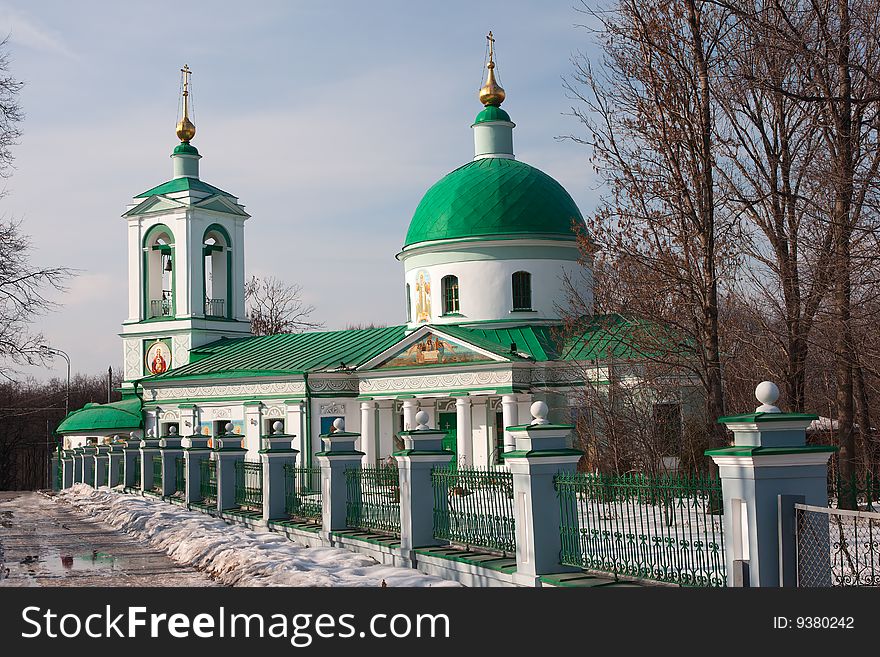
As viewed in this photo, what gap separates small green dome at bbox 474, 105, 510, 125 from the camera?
31297mm

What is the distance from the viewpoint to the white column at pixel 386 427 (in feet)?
93.2

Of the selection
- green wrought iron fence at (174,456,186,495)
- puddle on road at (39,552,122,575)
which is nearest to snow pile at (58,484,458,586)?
puddle on road at (39,552,122,575)

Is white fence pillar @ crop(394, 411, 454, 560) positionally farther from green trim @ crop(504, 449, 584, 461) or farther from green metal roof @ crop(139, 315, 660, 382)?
green metal roof @ crop(139, 315, 660, 382)

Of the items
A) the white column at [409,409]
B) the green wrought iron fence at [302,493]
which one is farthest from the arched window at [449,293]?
the green wrought iron fence at [302,493]

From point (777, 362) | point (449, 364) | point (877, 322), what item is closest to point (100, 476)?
point (449, 364)

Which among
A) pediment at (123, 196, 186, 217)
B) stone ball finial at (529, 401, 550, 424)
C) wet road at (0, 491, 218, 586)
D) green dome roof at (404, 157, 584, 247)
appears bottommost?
wet road at (0, 491, 218, 586)

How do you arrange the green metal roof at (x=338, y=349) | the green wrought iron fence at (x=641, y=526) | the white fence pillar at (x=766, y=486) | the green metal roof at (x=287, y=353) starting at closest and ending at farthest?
the white fence pillar at (x=766, y=486)
the green wrought iron fence at (x=641, y=526)
the green metal roof at (x=338, y=349)
the green metal roof at (x=287, y=353)

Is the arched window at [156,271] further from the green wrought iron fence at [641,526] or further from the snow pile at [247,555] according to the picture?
the green wrought iron fence at [641,526]

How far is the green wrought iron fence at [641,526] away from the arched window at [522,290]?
18713 mm

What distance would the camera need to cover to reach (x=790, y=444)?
7824 mm

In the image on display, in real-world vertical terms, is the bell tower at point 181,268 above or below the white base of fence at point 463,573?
above

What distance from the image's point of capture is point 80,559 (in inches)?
561

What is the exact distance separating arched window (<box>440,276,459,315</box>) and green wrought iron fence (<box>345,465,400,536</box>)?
48.1 feet
